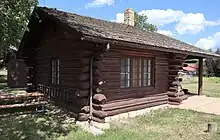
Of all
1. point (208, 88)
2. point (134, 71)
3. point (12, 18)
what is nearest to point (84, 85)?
point (134, 71)

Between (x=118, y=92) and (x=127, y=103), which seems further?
(x=127, y=103)

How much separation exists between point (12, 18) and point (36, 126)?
6.27 m

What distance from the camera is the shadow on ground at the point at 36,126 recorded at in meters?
7.48

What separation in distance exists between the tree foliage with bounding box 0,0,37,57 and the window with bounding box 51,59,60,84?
2.84m

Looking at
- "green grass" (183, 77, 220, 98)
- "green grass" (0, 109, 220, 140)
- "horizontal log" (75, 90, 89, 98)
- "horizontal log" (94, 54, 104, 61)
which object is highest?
"horizontal log" (94, 54, 104, 61)

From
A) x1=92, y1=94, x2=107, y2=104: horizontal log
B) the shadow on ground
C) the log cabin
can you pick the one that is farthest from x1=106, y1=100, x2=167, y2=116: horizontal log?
the shadow on ground

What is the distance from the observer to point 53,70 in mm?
12047

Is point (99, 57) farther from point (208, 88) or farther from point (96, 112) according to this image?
point (208, 88)

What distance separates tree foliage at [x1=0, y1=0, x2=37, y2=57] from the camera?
11.6 metres

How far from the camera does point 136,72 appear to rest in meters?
11.5

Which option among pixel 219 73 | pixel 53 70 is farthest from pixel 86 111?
pixel 219 73

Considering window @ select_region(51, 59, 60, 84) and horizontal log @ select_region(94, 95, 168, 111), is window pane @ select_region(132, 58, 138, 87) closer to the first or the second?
horizontal log @ select_region(94, 95, 168, 111)

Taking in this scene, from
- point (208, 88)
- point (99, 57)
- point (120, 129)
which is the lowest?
point (120, 129)

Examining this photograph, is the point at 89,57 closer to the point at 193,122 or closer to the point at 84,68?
the point at 84,68
